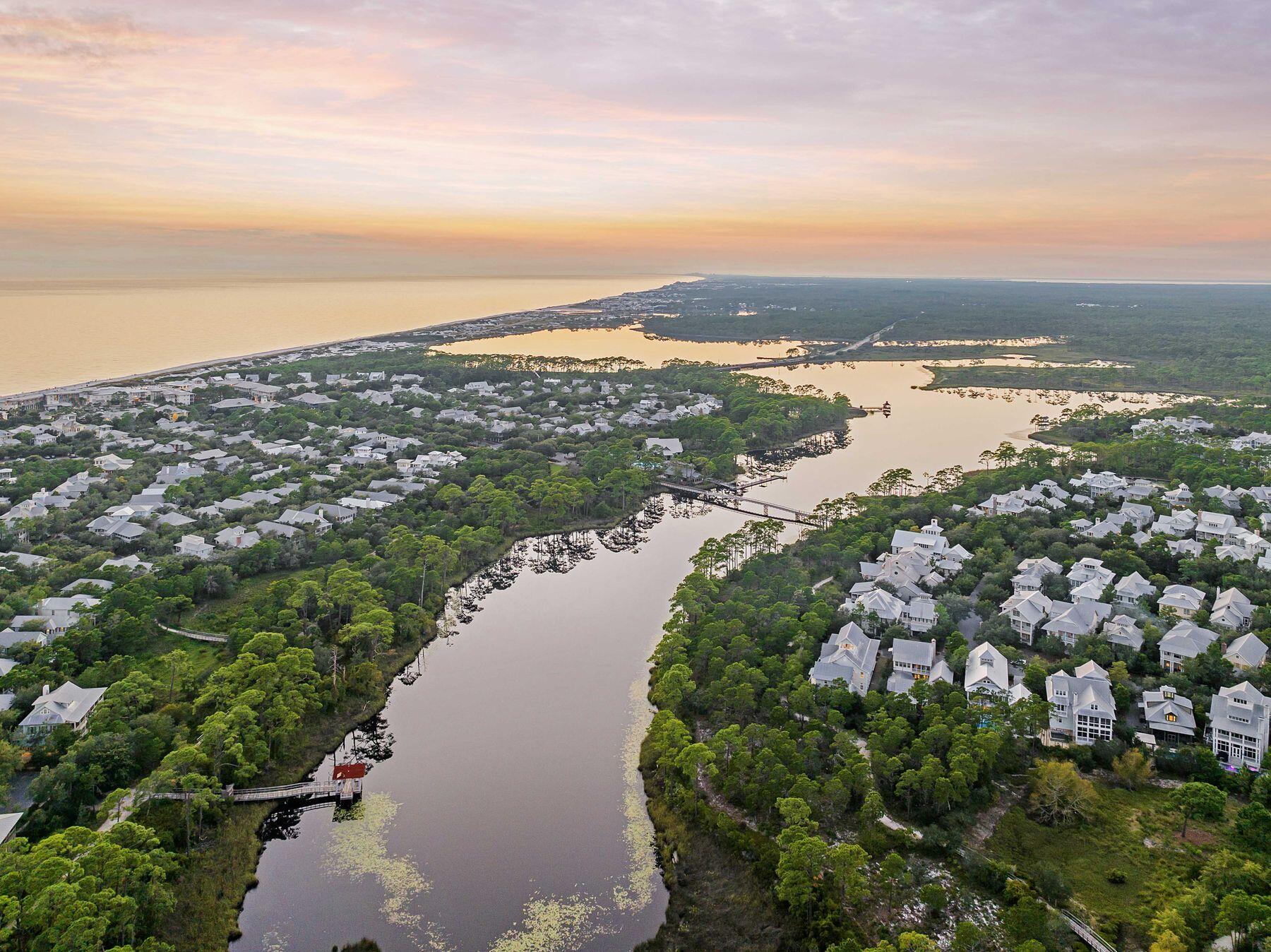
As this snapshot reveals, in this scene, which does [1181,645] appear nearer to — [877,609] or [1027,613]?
[1027,613]

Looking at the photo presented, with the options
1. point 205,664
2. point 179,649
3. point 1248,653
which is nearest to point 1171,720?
point 1248,653

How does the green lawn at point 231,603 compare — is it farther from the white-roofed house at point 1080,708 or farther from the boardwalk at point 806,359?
the boardwalk at point 806,359

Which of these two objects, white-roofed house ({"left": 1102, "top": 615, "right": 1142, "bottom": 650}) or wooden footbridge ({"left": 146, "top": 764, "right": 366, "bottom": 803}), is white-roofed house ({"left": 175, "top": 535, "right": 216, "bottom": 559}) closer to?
wooden footbridge ({"left": 146, "top": 764, "right": 366, "bottom": 803})

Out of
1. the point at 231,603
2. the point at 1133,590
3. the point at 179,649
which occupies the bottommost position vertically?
the point at 231,603

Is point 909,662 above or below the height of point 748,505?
above

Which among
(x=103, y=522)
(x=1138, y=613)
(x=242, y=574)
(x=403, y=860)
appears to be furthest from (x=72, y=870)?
(x=1138, y=613)

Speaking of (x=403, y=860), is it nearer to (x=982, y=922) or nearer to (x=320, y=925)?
(x=320, y=925)

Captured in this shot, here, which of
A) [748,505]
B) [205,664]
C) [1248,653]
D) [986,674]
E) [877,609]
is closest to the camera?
[986,674]

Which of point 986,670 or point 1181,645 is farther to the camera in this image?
point 1181,645
